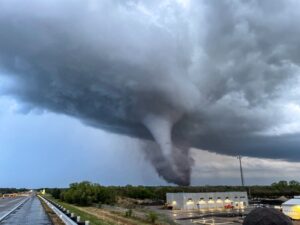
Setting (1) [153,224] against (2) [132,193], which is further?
(2) [132,193]

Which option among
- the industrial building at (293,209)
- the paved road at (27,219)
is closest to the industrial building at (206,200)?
the industrial building at (293,209)

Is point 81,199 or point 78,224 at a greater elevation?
point 81,199

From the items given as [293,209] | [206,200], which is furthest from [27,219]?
[206,200]

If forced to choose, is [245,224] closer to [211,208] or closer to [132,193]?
[211,208]

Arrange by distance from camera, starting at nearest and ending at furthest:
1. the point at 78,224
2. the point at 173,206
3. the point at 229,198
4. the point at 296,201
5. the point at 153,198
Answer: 1. the point at 78,224
2. the point at 296,201
3. the point at 173,206
4. the point at 229,198
5. the point at 153,198

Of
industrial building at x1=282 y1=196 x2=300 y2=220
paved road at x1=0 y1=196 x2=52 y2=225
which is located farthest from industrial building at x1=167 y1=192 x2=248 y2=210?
paved road at x1=0 y1=196 x2=52 y2=225

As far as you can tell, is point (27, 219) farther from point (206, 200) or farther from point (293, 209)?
point (206, 200)

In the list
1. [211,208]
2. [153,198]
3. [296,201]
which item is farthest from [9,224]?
[153,198]

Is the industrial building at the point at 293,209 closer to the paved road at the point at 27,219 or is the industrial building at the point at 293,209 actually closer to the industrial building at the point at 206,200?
the industrial building at the point at 206,200
